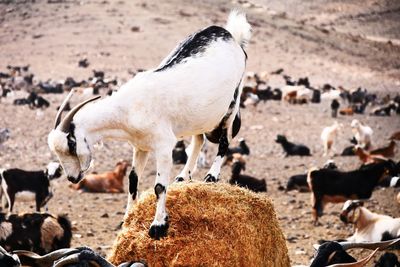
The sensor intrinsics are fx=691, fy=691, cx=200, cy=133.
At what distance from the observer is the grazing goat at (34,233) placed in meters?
10.2

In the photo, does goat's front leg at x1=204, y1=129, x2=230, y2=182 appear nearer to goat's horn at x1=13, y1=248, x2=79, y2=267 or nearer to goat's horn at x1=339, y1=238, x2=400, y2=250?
goat's horn at x1=339, y1=238, x2=400, y2=250

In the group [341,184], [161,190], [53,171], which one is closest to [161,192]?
[161,190]

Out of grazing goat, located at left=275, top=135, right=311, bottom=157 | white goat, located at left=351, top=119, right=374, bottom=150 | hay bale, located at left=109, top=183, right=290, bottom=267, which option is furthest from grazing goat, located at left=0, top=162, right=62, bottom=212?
white goat, located at left=351, top=119, right=374, bottom=150

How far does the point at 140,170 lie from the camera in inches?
302

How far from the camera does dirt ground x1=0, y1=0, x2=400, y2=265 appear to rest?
49.1 ft

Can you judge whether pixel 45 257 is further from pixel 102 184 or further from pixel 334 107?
pixel 334 107

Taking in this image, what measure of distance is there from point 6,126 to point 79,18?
33.9m

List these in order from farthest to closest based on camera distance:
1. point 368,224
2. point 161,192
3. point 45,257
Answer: point 368,224, point 45,257, point 161,192

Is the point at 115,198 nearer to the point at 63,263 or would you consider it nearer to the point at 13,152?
the point at 13,152

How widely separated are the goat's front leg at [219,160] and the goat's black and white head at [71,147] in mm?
1878

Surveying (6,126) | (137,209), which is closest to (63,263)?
(137,209)

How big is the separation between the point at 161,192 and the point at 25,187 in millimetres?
8341

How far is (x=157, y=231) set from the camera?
6.82m

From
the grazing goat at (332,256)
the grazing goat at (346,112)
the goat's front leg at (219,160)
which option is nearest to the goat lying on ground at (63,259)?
the goat's front leg at (219,160)
